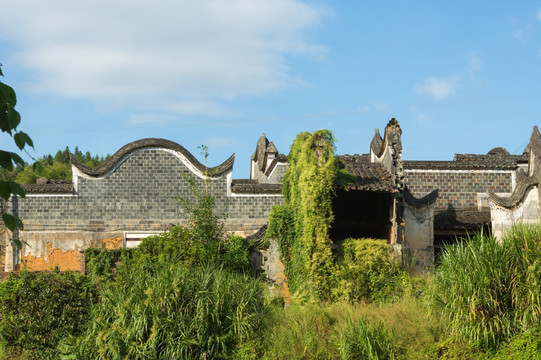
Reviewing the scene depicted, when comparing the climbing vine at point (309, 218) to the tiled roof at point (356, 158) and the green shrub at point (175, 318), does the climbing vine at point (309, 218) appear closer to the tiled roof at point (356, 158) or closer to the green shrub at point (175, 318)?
the green shrub at point (175, 318)

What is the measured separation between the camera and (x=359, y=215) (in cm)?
1892

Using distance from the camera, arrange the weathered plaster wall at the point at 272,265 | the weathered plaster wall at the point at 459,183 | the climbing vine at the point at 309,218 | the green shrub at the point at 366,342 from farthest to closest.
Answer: the weathered plaster wall at the point at 459,183, the weathered plaster wall at the point at 272,265, the climbing vine at the point at 309,218, the green shrub at the point at 366,342

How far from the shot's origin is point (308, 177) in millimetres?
16359

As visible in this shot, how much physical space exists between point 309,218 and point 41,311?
6.30 meters

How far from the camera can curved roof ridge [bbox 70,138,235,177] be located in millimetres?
20969

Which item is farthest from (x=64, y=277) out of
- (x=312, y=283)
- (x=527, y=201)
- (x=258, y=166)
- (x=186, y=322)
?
(x=258, y=166)

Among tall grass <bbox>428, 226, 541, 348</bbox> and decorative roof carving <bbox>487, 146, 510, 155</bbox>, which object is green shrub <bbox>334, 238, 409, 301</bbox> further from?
decorative roof carving <bbox>487, 146, 510, 155</bbox>

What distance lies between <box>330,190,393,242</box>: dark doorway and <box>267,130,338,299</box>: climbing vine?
163cm

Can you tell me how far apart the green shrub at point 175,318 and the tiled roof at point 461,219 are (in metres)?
8.32

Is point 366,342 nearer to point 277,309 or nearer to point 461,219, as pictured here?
point 277,309

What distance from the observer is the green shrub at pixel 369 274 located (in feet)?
52.0

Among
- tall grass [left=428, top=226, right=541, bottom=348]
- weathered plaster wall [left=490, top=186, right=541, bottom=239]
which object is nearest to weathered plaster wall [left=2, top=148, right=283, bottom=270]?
weathered plaster wall [left=490, top=186, right=541, bottom=239]

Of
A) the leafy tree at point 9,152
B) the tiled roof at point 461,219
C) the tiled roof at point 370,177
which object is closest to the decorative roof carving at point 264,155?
the tiled roof at point 461,219

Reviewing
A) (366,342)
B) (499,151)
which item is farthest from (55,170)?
(366,342)
